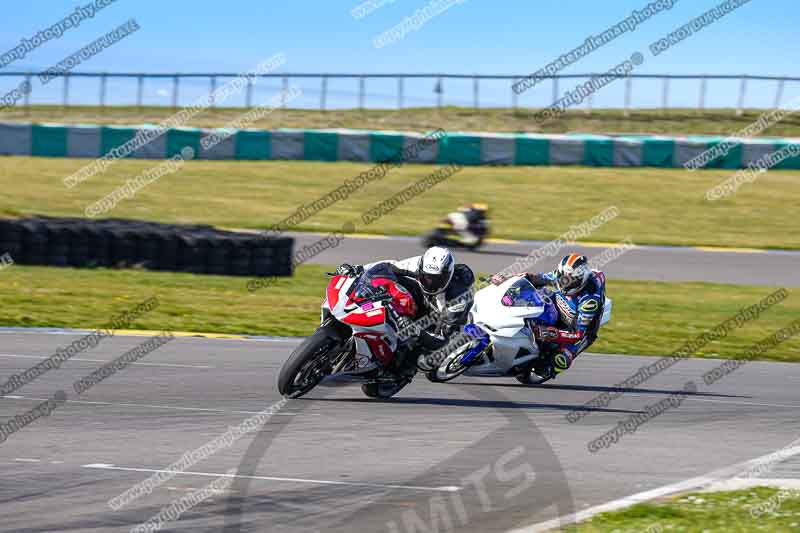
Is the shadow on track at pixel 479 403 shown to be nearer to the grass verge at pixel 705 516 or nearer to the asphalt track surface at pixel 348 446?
the asphalt track surface at pixel 348 446

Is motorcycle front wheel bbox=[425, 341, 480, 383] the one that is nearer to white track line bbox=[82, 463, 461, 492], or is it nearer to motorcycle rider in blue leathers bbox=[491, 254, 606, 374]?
motorcycle rider in blue leathers bbox=[491, 254, 606, 374]

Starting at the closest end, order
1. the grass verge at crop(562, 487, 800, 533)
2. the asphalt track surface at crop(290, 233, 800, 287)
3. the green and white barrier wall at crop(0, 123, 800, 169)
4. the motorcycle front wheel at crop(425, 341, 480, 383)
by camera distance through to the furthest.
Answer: the grass verge at crop(562, 487, 800, 533) → the motorcycle front wheel at crop(425, 341, 480, 383) → the asphalt track surface at crop(290, 233, 800, 287) → the green and white barrier wall at crop(0, 123, 800, 169)

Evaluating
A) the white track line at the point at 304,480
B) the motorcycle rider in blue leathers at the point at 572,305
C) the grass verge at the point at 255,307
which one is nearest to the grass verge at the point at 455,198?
the grass verge at the point at 255,307

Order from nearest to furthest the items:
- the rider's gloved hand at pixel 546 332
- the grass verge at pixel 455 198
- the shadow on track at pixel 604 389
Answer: the rider's gloved hand at pixel 546 332, the shadow on track at pixel 604 389, the grass verge at pixel 455 198

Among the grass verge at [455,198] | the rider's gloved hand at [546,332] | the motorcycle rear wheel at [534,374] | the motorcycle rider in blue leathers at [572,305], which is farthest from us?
the grass verge at [455,198]

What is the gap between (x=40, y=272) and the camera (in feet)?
65.3

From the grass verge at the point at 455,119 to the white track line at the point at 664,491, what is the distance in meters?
34.6

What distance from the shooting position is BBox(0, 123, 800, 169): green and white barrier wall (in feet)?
116

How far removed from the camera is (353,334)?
10.2 m

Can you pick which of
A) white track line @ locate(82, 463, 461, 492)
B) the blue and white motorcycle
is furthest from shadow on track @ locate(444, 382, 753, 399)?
white track line @ locate(82, 463, 461, 492)

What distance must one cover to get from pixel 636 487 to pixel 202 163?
29.9 m

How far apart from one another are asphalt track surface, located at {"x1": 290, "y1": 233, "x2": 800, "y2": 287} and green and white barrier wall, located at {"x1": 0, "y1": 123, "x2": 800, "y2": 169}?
8543mm

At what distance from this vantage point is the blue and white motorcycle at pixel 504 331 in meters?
11.4

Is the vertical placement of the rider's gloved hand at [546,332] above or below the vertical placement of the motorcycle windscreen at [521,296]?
below
